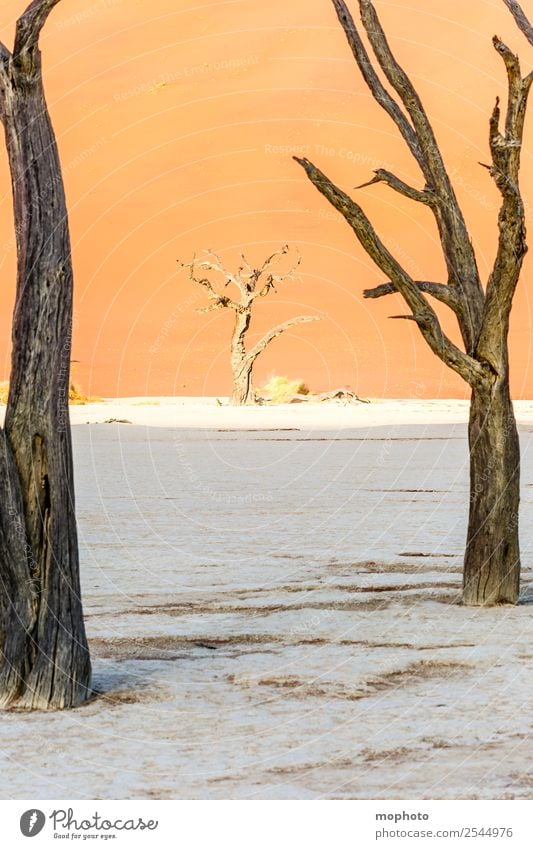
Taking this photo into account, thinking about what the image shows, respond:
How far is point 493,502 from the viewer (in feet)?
28.8

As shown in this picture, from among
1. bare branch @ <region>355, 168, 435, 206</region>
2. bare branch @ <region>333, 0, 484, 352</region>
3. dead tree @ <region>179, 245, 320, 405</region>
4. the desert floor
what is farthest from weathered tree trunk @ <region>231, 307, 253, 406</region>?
bare branch @ <region>355, 168, 435, 206</region>

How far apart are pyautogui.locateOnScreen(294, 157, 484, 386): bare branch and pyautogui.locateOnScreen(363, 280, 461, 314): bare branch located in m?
0.11

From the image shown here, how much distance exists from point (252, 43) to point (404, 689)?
52.1m

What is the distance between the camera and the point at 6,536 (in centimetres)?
630

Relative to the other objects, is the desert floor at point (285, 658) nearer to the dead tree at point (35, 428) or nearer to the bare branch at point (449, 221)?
the dead tree at point (35, 428)

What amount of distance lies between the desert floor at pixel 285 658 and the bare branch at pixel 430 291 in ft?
6.02

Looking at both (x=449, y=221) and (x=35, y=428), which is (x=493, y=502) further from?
(x=35, y=428)

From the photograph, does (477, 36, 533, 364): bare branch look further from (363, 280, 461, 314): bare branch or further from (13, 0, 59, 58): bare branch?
(13, 0, 59, 58): bare branch

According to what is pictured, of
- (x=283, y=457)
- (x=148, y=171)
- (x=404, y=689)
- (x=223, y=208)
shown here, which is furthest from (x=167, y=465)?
(x=148, y=171)

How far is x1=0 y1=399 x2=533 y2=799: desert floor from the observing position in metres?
5.34

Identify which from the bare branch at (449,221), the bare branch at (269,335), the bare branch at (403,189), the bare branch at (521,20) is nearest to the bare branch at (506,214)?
the bare branch at (449,221)

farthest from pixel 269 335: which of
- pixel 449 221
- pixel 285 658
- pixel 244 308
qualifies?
pixel 285 658
